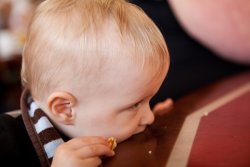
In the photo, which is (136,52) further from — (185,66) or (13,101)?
(13,101)

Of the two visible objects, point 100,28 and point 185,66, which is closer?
point 100,28

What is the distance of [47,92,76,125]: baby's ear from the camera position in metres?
0.58

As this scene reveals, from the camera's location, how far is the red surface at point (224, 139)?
0.51 metres

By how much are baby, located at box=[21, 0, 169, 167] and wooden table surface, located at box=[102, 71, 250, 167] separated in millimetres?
35

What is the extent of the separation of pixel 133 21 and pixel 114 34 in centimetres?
4

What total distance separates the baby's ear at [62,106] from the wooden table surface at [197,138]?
0.29 feet

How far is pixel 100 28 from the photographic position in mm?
558

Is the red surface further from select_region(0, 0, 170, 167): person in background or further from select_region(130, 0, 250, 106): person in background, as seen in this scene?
select_region(130, 0, 250, 106): person in background

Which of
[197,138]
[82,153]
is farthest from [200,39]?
[82,153]

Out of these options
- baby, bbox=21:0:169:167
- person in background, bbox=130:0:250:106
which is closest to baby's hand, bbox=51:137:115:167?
baby, bbox=21:0:169:167

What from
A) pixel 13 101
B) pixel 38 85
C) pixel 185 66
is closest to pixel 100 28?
pixel 38 85

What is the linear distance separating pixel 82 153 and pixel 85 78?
109 millimetres

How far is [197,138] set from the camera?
57 centimetres

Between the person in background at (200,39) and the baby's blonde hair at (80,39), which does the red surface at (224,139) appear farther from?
the person in background at (200,39)
